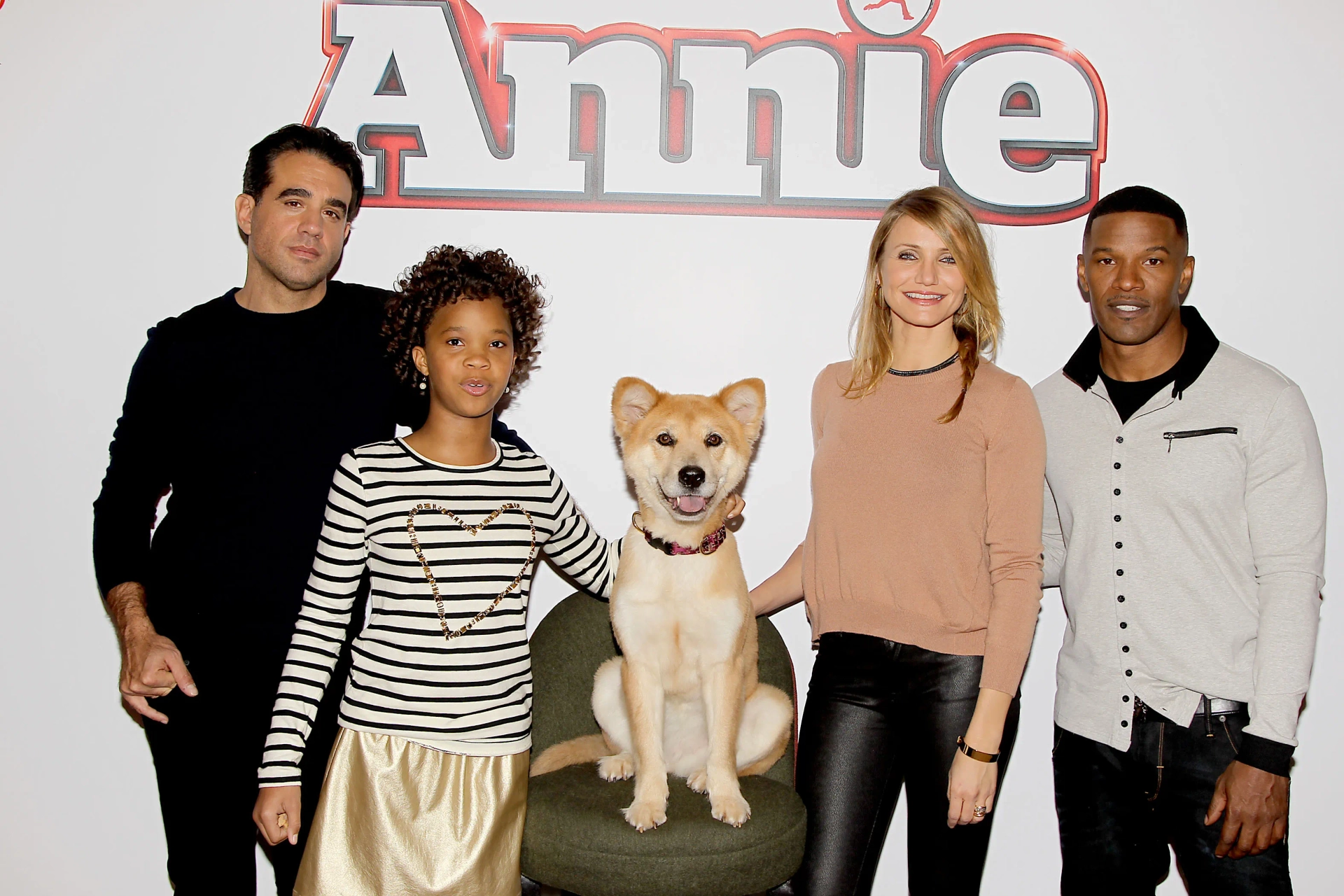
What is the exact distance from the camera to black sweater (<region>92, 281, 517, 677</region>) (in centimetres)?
248

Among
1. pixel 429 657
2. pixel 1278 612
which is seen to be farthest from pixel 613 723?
pixel 1278 612

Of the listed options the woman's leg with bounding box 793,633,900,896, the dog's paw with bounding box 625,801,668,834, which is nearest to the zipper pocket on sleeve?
the woman's leg with bounding box 793,633,900,896

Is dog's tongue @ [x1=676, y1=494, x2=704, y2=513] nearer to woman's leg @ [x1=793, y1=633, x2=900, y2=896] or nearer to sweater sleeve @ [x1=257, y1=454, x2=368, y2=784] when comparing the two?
woman's leg @ [x1=793, y1=633, x2=900, y2=896]

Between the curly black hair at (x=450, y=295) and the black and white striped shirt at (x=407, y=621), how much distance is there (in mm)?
341

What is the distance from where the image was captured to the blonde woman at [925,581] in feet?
7.24

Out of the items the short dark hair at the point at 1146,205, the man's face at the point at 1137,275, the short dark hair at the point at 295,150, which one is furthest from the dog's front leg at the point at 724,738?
the short dark hair at the point at 295,150

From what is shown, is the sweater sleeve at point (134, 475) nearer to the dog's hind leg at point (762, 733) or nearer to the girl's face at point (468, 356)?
the girl's face at point (468, 356)

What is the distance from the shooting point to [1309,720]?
3.24 metres

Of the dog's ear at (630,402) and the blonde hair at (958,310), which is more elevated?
the blonde hair at (958,310)

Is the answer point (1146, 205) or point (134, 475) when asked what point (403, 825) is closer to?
point (134, 475)

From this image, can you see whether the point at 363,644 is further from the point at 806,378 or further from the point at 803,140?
the point at 803,140

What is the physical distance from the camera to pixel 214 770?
2.46 meters

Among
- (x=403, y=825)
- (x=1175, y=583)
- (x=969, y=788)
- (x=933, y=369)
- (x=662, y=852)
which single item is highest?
(x=933, y=369)

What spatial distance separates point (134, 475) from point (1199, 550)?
286cm
